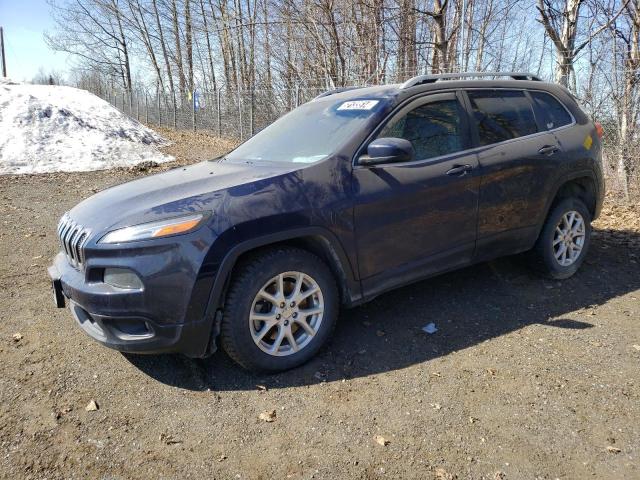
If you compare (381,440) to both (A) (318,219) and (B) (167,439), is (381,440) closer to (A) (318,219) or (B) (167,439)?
(B) (167,439)

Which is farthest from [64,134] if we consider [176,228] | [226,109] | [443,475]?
[443,475]

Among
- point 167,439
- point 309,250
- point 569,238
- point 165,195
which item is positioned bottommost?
point 167,439

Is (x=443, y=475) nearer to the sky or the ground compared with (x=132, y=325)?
nearer to the ground

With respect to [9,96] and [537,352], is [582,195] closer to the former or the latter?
[537,352]

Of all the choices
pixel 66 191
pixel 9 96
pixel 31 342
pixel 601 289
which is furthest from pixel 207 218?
pixel 9 96

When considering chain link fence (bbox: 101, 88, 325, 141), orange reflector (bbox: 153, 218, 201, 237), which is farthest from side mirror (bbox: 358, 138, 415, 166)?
chain link fence (bbox: 101, 88, 325, 141)

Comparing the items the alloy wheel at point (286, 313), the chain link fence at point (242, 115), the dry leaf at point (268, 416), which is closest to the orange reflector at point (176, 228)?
the alloy wheel at point (286, 313)

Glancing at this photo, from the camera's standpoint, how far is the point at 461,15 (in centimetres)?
1295

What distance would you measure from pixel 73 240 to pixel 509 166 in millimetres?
3200

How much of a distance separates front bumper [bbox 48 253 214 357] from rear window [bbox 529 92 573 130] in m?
3.42

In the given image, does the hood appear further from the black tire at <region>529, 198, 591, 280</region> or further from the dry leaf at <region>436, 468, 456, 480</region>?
the black tire at <region>529, 198, 591, 280</region>

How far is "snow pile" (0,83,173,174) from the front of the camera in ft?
37.0

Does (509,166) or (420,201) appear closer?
(420,201)

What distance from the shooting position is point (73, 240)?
306 cm
